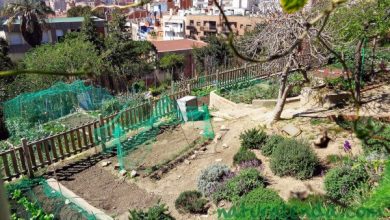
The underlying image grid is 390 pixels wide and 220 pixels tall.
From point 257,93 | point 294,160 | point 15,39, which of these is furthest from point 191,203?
point 15,39

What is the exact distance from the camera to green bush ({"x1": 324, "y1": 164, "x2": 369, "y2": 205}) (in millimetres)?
5758

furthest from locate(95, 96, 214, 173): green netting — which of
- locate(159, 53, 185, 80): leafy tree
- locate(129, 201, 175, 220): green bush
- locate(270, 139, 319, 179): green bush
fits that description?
locate(159, 53, 185, 80): leafy tree

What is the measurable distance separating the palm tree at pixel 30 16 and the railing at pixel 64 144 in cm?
2181

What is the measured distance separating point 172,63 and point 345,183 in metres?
25.1

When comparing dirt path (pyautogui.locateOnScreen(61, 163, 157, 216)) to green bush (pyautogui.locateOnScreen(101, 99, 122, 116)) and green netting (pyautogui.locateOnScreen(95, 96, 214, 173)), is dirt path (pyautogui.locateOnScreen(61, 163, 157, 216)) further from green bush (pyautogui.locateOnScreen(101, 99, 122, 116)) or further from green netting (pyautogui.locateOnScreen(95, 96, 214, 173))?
green bush (pyautogui.locateOnScreen(101, 99, 122, 116))

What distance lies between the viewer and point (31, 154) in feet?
27.0

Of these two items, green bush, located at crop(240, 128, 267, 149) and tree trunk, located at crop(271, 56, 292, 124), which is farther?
tree trunk, located at crop(271, 56, 292, 124)

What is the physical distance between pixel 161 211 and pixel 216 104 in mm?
7572

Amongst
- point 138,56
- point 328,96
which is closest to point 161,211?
point 328,96

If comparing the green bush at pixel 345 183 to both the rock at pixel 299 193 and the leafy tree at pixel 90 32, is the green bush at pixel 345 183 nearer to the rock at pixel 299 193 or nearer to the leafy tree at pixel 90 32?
the rock at pixel 299 193

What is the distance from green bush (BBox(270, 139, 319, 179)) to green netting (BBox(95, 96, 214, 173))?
8.84ft

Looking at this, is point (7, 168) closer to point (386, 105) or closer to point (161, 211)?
point (161, 211)

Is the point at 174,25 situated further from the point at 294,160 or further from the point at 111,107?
the point at 294,160

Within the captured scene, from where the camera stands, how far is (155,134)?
406 inches
